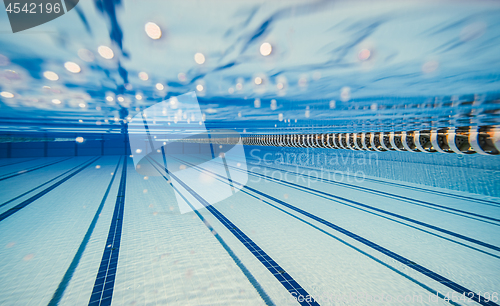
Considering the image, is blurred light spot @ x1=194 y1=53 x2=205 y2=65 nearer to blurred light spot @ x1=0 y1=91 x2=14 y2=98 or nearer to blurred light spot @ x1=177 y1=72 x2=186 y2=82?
blurred light spot @ x1=177 y1=72 x2=186 y2=82

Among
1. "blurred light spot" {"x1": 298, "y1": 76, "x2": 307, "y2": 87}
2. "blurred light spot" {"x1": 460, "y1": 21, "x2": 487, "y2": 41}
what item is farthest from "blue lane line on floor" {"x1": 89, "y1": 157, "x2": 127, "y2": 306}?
"blurred light spot" {"x1": 460, "y1": 21, "x2": 487, "y2": 41}

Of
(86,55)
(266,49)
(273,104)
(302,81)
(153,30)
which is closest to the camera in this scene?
(153,30)

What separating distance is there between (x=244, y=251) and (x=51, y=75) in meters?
4.20

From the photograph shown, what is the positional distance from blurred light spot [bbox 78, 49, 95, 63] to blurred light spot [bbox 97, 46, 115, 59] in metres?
0.13

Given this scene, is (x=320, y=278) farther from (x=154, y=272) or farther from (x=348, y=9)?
(x=348, y=9)

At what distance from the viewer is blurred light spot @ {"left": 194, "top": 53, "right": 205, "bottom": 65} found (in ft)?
8.94

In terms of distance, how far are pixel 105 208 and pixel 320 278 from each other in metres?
4.43

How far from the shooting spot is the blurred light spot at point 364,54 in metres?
2.34

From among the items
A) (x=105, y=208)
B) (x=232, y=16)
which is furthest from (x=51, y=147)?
(x=232, y=16)

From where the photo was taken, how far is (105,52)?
105 inches

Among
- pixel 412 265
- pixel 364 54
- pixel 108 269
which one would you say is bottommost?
pixel 412 265

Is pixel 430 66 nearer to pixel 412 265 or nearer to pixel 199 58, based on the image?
pixel 412 265

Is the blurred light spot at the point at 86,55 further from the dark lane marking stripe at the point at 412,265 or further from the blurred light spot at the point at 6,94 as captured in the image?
the dark lane marking stripe at the point at 412,265

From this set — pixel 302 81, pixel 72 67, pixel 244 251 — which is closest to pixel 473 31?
pixel 302 81
